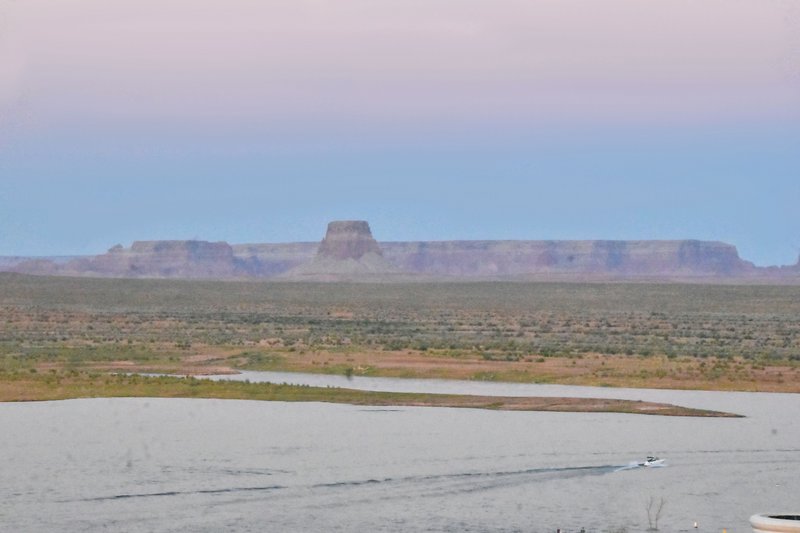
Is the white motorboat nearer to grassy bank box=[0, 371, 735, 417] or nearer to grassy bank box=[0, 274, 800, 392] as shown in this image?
grassy bank box=[0, 371, 735, 417]

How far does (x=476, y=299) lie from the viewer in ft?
497

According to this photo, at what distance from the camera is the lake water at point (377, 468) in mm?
27922

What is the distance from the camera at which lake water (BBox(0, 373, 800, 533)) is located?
27.9m

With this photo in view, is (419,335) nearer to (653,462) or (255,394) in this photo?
(255,394)

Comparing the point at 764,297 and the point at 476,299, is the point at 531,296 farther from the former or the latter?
the point at 764,297

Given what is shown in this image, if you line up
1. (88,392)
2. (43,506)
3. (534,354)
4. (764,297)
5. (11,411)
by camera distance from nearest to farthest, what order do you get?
1. (43,506)
2. (11,411)
3. (88,392)
4. (534,354)
5. (764,297)

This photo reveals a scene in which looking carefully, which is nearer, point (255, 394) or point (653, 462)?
point (653, 462)

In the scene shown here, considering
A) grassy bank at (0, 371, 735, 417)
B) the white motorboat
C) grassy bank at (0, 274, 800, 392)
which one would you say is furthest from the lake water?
grassy bank at (0, 274, 800, 392)

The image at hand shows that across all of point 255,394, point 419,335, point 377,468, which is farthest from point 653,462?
point 419,335

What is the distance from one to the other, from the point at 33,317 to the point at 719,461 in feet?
238

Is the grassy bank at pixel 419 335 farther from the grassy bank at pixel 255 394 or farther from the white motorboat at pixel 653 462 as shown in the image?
the white motorboat at pixel 653 462

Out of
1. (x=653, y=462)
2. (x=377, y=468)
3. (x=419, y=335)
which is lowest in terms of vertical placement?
(x=377, y=468)

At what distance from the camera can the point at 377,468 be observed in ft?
111

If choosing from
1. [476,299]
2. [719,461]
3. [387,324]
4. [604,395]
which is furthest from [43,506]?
[476,299]
